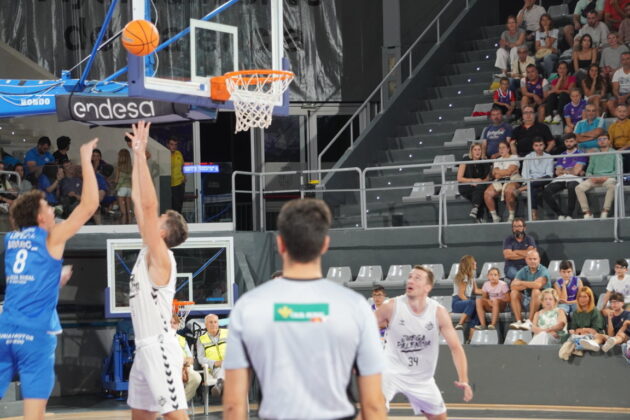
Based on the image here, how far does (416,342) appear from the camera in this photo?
790 centimetres

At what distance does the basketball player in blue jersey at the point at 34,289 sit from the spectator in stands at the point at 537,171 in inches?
400

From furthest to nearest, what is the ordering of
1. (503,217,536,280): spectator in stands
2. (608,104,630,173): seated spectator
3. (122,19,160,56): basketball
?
(608,104,630,173): seated spectator → (503,217,536,280): spectator in stands → (122,19,160,56): basketball

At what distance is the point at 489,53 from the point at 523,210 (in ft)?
18.0

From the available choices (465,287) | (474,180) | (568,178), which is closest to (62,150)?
(474,180)

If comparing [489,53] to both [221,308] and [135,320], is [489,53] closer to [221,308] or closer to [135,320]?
[221,308]

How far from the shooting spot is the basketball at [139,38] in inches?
372

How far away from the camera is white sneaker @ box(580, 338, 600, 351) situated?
12.2 m

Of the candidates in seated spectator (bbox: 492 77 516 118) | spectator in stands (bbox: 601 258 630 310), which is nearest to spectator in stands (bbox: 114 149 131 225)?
seated spectator (bbox: 492 77 516 118)

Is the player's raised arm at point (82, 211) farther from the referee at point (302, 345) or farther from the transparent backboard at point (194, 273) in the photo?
the transparent backboard at point (194, 273)

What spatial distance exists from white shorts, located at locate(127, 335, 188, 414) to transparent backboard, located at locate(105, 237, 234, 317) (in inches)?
329

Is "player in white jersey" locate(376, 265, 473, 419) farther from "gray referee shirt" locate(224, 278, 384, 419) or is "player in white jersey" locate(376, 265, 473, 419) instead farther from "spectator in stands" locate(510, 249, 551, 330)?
"spectator in stands" locate(510, 249, 551, 330)

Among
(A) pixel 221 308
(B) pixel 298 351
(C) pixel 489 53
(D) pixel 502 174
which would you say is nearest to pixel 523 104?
(D) pixel 502 174

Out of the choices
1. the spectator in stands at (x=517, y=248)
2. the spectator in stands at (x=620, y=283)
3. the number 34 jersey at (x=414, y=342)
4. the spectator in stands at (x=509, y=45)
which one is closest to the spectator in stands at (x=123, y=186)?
the spectator in stands at (x=517, y=248)

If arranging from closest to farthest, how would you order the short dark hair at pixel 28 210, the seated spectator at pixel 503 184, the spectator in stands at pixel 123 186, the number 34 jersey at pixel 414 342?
the short dark hair at pixel 28 210 < the number 34 jersey at pixel 414 342 < the seated spectator at pixel 503 184 < the spectator in stands at pixel 123 186
